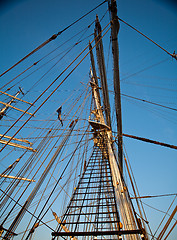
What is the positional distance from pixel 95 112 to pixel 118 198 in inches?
212

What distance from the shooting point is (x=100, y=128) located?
6777 millimetres

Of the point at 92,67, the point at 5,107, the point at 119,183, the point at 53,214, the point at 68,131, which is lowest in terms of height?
the point at 53,214

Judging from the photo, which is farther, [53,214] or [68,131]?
[68,131]

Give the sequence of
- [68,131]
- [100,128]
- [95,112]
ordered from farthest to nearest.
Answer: [95,112], [100,128], [68,131]

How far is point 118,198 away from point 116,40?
464 cm

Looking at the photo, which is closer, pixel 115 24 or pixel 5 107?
pixel 115 24

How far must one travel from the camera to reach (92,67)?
1130 centimetres

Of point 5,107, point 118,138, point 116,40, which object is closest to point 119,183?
point 118,138

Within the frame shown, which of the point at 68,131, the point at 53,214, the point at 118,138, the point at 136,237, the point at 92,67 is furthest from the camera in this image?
the point at 92,67

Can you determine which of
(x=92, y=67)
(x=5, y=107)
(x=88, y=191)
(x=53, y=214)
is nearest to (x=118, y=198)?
(x=88, y=191)

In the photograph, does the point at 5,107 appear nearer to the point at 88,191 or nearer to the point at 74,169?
the point at 74,169

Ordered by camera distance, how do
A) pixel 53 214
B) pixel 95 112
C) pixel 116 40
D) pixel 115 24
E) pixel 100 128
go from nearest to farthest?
pixel 53 214 < pixel 115 24 < pixel 116 40 < pixel 100 128 < pixel 95 112

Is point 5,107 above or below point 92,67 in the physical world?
below

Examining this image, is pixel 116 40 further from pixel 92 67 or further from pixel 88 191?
pixel 92 67
